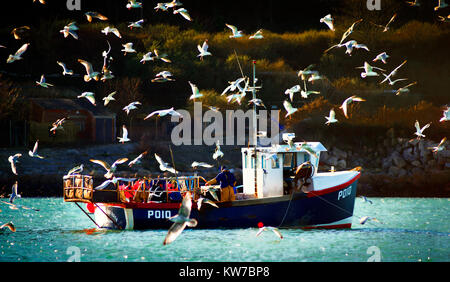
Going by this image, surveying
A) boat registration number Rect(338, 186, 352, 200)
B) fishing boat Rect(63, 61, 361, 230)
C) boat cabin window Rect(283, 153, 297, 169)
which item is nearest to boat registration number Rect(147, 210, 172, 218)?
fishing boat Rect(63, 61, 361, 230)

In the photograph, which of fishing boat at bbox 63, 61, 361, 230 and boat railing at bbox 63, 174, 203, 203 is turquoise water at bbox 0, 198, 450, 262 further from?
Result: boat railing at bbox 63, 174, 203, 203

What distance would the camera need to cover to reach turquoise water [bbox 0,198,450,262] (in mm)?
18922

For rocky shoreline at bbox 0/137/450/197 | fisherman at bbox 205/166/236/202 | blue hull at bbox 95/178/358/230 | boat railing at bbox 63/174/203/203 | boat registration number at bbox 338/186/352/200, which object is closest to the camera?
fisherman at bbox 205/166/236/202

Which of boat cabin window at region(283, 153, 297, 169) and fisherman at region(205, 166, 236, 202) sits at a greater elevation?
boat cabin window at region(283, 153, 297, 169)

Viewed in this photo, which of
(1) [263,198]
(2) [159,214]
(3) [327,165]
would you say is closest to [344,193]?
(1) [263,198]

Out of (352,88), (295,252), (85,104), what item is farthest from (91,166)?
(295,252)

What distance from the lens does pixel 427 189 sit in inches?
1508

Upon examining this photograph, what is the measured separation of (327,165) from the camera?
40500mm

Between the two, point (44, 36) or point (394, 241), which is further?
point (44, 36)

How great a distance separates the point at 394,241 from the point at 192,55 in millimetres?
Answer: 34031

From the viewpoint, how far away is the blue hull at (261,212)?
850 inches

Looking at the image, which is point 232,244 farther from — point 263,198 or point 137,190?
point 137,190

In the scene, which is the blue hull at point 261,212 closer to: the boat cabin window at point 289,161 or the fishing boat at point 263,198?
the fishing boat at point 263,198
